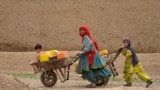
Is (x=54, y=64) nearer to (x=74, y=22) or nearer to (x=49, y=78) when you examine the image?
(x=49, y=78)

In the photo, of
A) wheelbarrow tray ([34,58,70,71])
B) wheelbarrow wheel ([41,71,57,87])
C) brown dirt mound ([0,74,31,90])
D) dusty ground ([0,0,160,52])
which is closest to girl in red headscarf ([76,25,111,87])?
wheelbarrow tray ([34,58,70,71])

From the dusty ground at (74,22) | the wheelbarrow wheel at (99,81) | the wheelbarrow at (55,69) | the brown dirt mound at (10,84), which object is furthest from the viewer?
the dusty ground at (74,22)

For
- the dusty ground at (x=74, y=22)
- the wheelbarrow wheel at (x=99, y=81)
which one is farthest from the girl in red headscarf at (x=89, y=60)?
the dusty ground at (x=74, y=22)

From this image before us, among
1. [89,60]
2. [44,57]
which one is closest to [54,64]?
[44,57]

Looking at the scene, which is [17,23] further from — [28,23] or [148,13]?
[148,13]

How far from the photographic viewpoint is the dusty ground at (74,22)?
27.1m

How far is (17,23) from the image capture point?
91.7ft

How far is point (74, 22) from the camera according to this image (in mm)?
28203

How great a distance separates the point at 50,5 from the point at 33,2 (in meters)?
0.84

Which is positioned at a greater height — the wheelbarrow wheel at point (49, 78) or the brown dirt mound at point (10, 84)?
the brown dirt mound at point (10, 84)

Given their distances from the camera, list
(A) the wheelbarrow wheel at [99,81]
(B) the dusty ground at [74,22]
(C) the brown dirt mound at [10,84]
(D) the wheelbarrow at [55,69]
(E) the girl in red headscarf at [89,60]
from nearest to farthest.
Answer: (C) the brown dirt mound at [10,84] → (E) the girl in red headscarf at [89,60] → (D) the wheelbarrow at [55,69] → (A) the wheelbarrow wheel at [99,81] → (B) the dusty ground at [74,22]

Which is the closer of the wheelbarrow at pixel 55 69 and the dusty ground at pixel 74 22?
the wheelbarrow at pixel 55 69

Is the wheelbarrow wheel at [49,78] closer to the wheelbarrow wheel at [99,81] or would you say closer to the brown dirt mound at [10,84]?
the wheelbarrow wheel at [99,81]

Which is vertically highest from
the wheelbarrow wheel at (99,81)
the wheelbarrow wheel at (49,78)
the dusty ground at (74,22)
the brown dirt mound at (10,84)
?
the dusty ground at (74,22)
